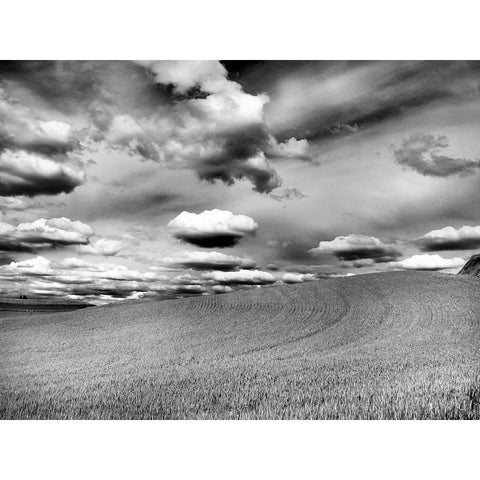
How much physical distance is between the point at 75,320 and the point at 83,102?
12298 millimetres

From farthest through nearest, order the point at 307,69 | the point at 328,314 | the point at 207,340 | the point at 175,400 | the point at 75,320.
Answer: the point at 75,320, the point at 328,314, the point at 207,340, the point at 307,69, the point at 175,400

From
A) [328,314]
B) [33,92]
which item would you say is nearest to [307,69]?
→ [33,92]

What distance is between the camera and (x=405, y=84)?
8.63 m

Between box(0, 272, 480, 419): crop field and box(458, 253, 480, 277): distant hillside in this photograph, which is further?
box(458, 253, 480, 277): distant hillside

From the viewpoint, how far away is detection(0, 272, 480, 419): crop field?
5758 mm

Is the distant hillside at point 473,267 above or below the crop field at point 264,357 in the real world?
above

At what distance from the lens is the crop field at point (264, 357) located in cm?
576

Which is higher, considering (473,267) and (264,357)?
(473,267)

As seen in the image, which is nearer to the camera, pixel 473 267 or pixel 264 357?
pixel 264 357

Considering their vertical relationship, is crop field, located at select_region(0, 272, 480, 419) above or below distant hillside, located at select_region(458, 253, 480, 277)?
below

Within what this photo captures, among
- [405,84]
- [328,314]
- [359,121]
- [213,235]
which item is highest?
[405,84]

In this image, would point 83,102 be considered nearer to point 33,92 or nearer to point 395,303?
point 33,92

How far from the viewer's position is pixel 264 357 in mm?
9445

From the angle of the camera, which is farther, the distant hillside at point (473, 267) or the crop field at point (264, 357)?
the distant hillside at point (473, 267)
